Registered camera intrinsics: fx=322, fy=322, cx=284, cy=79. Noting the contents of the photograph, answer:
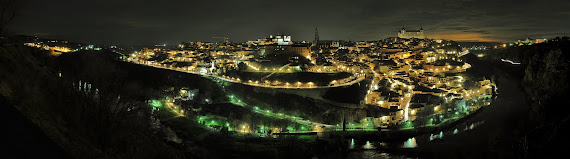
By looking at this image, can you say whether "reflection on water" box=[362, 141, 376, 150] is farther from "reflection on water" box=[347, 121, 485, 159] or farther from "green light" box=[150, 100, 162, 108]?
"green light" box=[150, 100, 162, 108]

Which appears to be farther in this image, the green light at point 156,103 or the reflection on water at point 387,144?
the green light at point 156,103

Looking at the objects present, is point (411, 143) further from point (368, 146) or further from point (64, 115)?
point (64, 115)

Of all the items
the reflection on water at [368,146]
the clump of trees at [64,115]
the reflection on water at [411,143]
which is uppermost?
the clump of trees at [64,115]

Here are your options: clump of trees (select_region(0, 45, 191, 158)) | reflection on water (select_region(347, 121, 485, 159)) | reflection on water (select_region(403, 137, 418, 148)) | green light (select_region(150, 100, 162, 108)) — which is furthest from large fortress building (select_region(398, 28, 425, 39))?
clump of trees (select_region(0, 45, 191, 158))

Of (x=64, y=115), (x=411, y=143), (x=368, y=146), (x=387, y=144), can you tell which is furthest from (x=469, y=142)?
(x=64, y=115)

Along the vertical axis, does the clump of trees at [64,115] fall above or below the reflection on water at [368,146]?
above

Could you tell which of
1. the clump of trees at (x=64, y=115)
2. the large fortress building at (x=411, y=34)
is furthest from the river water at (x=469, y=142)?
the large fortress building at (x=411, y=34)

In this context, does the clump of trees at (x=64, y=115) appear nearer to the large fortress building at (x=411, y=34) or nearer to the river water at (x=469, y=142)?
the river water at (x=469, y=142)

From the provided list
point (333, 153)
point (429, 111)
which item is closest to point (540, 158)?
point (333, 153)

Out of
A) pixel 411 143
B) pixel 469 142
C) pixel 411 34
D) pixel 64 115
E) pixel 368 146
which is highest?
pixel 411 34

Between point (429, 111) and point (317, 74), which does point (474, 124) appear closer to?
point (429, 111)

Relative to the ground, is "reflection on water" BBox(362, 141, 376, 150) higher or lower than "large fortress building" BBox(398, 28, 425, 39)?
lower
